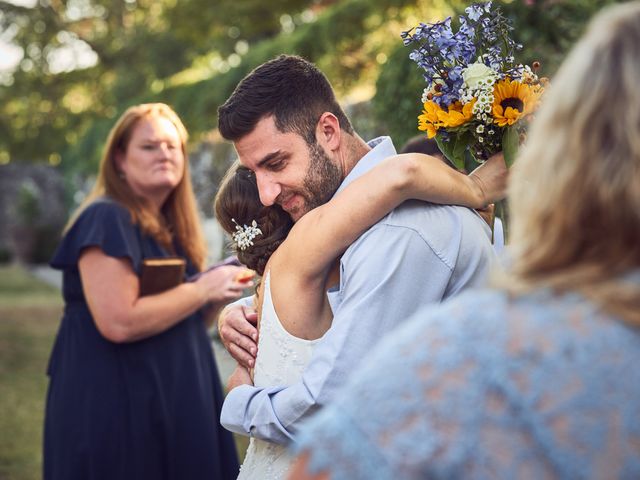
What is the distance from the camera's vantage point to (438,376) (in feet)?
Answer: 3.37

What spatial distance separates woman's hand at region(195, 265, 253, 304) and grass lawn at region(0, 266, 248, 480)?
262 cm

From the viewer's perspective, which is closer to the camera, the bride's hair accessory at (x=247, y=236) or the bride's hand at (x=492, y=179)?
the bride's hand at (x=492, y=179)

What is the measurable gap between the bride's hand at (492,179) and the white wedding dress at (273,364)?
55 centimetres

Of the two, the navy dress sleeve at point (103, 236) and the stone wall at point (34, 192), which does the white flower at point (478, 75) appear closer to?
the navy dress sleeve at point (103, 236)

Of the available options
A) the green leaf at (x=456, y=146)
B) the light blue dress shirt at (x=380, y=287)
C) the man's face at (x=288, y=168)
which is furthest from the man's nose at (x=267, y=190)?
the green leaf at (x=456, y=146)

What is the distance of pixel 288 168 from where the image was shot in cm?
228

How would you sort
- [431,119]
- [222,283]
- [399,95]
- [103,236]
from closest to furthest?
[431,119], [103,236], [222,283], [399,95]

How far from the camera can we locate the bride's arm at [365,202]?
6.33 ft

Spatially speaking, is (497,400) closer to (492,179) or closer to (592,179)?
(592,179)

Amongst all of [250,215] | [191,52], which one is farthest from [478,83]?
[191,52]

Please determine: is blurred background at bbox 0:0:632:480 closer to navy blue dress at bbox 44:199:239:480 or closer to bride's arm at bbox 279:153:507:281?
navy blue dress at bbox 44:199:239:480

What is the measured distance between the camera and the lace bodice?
0.98 meters

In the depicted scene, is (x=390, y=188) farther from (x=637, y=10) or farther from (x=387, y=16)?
(x=387, y=16)

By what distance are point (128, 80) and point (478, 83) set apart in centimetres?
2257
